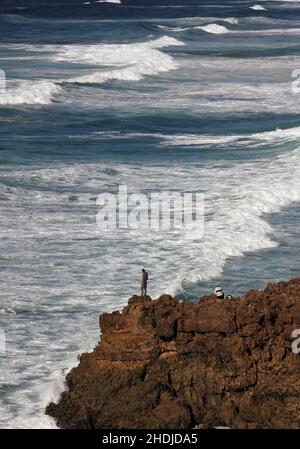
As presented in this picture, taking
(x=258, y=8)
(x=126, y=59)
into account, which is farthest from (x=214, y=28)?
(x=258, y=8)

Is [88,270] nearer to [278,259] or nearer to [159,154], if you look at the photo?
[278,259]

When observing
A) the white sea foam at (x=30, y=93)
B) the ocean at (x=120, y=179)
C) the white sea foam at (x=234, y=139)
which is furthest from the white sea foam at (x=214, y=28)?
the white sea foam at (x=234, y=139)

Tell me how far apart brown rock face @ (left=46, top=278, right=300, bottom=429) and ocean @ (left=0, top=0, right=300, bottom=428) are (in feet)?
4.01

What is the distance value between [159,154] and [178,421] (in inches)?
908

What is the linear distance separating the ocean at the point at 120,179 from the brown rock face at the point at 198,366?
1.22 m

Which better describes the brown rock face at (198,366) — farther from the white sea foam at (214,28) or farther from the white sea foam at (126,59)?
the white sea foam at (214,28)

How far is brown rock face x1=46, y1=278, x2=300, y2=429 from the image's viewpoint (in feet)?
48.0

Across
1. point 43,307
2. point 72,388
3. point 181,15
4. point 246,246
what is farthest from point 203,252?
point 181,15

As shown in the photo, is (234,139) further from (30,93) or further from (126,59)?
(126,59)

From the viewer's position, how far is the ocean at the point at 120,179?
2039cm

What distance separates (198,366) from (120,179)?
18067mm

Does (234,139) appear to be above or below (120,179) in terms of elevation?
below

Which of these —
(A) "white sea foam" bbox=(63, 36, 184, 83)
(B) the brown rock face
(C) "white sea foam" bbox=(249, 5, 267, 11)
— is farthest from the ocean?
(C) "white sea foam" bbox=(249, 5, 267, 11)

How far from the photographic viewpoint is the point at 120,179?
32688 mm
